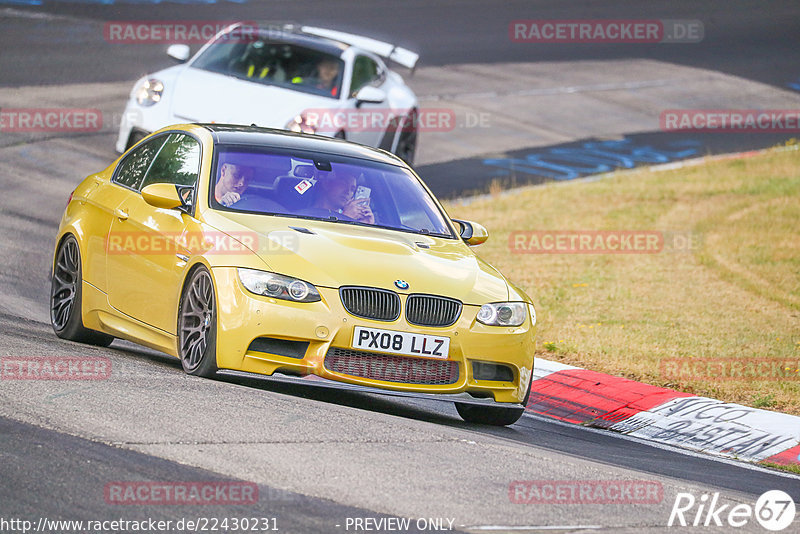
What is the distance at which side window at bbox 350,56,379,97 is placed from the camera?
16.4m

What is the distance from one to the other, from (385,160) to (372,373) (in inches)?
92.5

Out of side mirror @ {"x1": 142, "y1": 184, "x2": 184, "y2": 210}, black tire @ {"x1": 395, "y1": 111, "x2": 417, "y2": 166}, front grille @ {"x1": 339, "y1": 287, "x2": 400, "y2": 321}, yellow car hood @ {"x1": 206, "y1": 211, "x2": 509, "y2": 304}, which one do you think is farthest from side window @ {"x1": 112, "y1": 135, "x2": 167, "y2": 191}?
black tire @ {"x1": 395, "y1": 111, "x2": 417, "y2": 166}

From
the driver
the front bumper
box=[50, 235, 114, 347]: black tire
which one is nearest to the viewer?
the front bumper

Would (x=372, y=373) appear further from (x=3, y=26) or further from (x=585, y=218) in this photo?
(x=3, y=26)

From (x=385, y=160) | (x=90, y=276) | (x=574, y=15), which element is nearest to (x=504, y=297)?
(x=385, y=160)

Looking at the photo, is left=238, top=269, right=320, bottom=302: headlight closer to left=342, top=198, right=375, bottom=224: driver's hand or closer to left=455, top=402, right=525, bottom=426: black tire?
left=342, top=198, right=375, bottom=224: driver's hand

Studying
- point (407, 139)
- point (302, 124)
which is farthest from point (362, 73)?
point (302, 124)

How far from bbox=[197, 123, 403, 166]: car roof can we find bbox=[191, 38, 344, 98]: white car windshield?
590 cm

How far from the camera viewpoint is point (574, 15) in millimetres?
34594

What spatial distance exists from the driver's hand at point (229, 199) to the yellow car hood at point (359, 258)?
18 centimetres

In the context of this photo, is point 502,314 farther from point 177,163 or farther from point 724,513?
point 177,163

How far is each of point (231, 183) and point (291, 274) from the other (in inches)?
47.7

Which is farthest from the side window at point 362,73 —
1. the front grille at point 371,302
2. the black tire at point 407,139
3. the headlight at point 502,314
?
the front grille at point 371,302

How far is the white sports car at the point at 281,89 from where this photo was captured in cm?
1479
